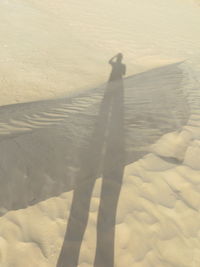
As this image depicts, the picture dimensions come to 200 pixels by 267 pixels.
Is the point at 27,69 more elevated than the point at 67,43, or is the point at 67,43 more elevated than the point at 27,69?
the point at 67,43

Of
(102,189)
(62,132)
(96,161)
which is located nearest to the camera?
(102,189)

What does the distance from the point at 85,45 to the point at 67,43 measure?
0.62m

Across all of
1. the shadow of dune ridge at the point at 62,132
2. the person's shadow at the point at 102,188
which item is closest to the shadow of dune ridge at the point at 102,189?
the person's shadow at the point at 102,188

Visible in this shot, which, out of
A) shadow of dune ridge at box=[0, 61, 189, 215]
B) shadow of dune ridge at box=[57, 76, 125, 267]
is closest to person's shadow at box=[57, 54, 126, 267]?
shadow of dune ridge at box=[57, 76, 125, 267]

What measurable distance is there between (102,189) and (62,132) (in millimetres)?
1252

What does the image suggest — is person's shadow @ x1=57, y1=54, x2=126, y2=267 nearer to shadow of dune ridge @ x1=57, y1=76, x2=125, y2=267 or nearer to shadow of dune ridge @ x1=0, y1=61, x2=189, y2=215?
shadow of dune ridge @ x1=57, y1=76, x2=125, y2=267

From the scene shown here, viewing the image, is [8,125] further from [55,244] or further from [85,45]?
[85,45]

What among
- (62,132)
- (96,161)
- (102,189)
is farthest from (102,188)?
(62,132)

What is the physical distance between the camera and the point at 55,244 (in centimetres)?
223

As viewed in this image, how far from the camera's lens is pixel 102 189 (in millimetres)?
2701

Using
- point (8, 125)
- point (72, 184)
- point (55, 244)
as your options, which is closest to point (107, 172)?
point (72, 184)

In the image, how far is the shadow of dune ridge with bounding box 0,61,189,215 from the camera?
272 cm

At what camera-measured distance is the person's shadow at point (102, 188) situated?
2205 mm

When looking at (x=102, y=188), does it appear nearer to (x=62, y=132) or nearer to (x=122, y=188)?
(x=122, y=188)
